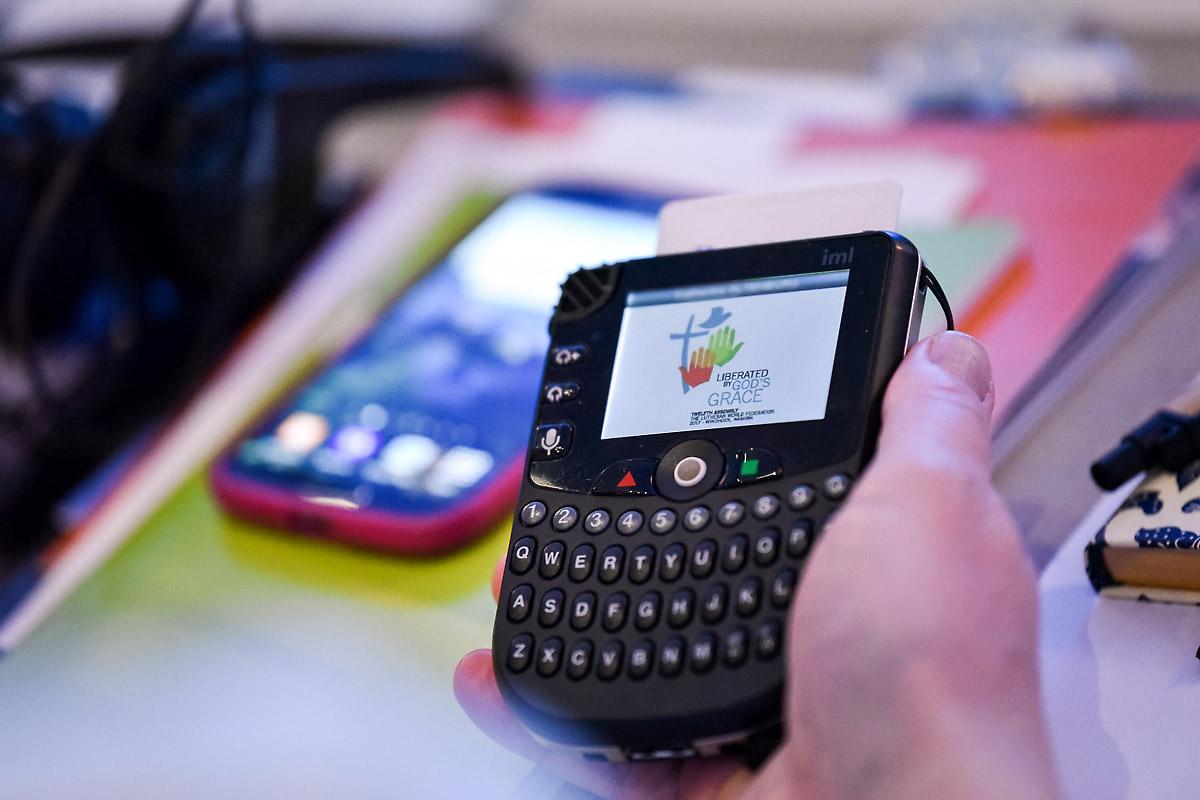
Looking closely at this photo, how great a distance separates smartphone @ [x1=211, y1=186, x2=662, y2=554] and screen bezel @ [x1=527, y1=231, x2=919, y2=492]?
10 cm

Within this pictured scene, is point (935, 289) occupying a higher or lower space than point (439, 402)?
higher

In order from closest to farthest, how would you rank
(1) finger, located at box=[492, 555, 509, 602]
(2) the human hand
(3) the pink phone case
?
(2) the human hand < (1) finger, located at box=[492, 555, 509, 602] < (3) the pink phone case

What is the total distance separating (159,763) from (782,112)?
0.62 meters

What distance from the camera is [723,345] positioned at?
396mm

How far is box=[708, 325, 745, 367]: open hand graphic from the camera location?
393 millimetres

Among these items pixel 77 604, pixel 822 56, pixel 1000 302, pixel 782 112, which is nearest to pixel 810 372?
pixel 1000 302

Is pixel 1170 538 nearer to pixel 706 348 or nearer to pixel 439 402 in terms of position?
pixel 706 348

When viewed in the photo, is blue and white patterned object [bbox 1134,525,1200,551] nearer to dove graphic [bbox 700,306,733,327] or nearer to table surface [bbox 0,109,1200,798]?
table surface [bbox 0,109,1200,798]

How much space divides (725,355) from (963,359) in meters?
0.08

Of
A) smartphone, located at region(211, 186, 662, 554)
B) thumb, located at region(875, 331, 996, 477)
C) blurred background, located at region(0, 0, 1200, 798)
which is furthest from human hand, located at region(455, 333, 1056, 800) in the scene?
smartphone, located at region(211, 186, 662, 554)

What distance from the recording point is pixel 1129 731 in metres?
0.35


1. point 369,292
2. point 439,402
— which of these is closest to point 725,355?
point 439,402

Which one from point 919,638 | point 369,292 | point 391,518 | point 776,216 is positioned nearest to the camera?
point 919,638

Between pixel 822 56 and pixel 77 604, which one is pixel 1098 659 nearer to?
pixel 77 604
